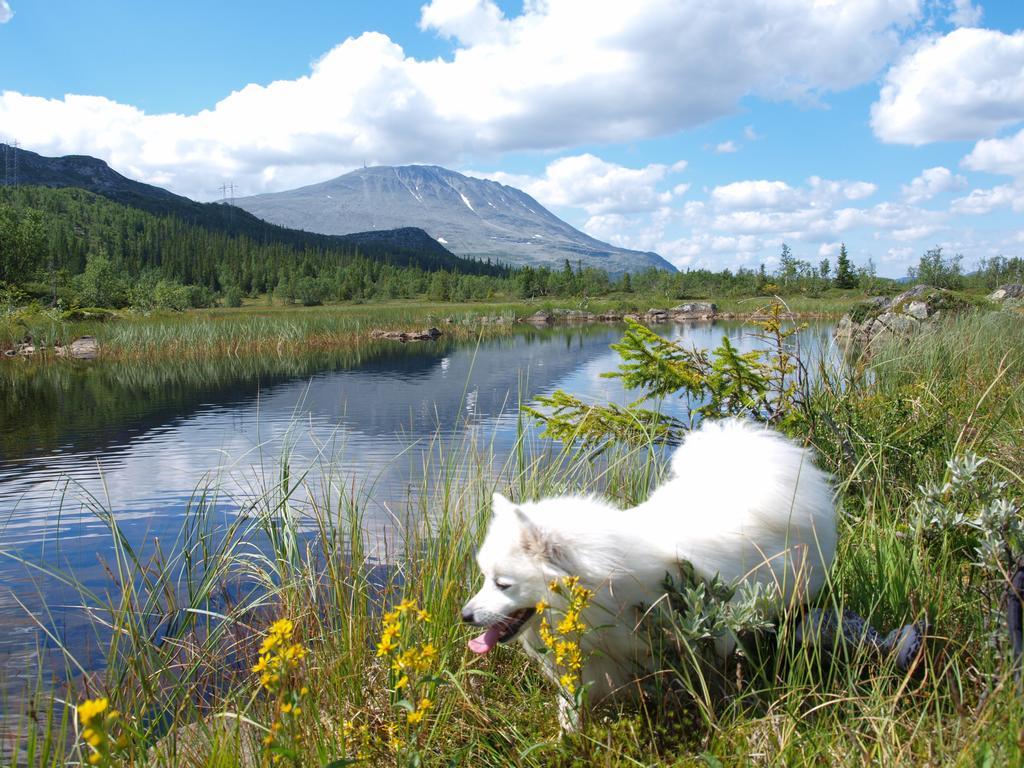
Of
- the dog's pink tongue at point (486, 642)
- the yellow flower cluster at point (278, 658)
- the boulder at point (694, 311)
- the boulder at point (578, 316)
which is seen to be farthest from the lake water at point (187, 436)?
the boulder at point (694, 311)

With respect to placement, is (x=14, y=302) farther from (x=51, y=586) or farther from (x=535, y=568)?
(x=535, y=568)

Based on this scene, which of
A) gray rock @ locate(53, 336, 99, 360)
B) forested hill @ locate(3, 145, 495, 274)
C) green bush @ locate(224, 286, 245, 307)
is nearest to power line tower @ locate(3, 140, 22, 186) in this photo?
forested hill @ locate(3, 145, 495, 274)

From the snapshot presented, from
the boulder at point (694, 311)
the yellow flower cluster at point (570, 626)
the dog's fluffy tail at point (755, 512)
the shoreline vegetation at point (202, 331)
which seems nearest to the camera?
the yellow flower cluster at point (570, 626)

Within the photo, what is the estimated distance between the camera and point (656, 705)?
9.62ft

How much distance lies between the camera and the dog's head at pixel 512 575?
2502 mm

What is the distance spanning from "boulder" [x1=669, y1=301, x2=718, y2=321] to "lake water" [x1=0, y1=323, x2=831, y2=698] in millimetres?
43630

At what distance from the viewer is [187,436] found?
598 inches

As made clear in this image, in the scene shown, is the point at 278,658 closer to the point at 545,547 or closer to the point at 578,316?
the point at 545,547

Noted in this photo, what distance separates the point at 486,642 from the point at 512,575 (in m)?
0.29

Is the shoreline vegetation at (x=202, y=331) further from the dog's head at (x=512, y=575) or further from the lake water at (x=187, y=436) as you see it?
the dog's head at (x=512, y=575)

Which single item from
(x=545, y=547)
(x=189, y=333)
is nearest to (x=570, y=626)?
(x=545, y=547)

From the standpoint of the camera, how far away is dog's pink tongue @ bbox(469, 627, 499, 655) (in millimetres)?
2555

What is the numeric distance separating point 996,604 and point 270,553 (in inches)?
247

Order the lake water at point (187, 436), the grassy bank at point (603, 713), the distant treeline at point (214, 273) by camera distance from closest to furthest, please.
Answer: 1. the grassy bank at point (603, 713)
2. the lake water at point (187, 436)
3. the distant treeline at point (214, 273)
